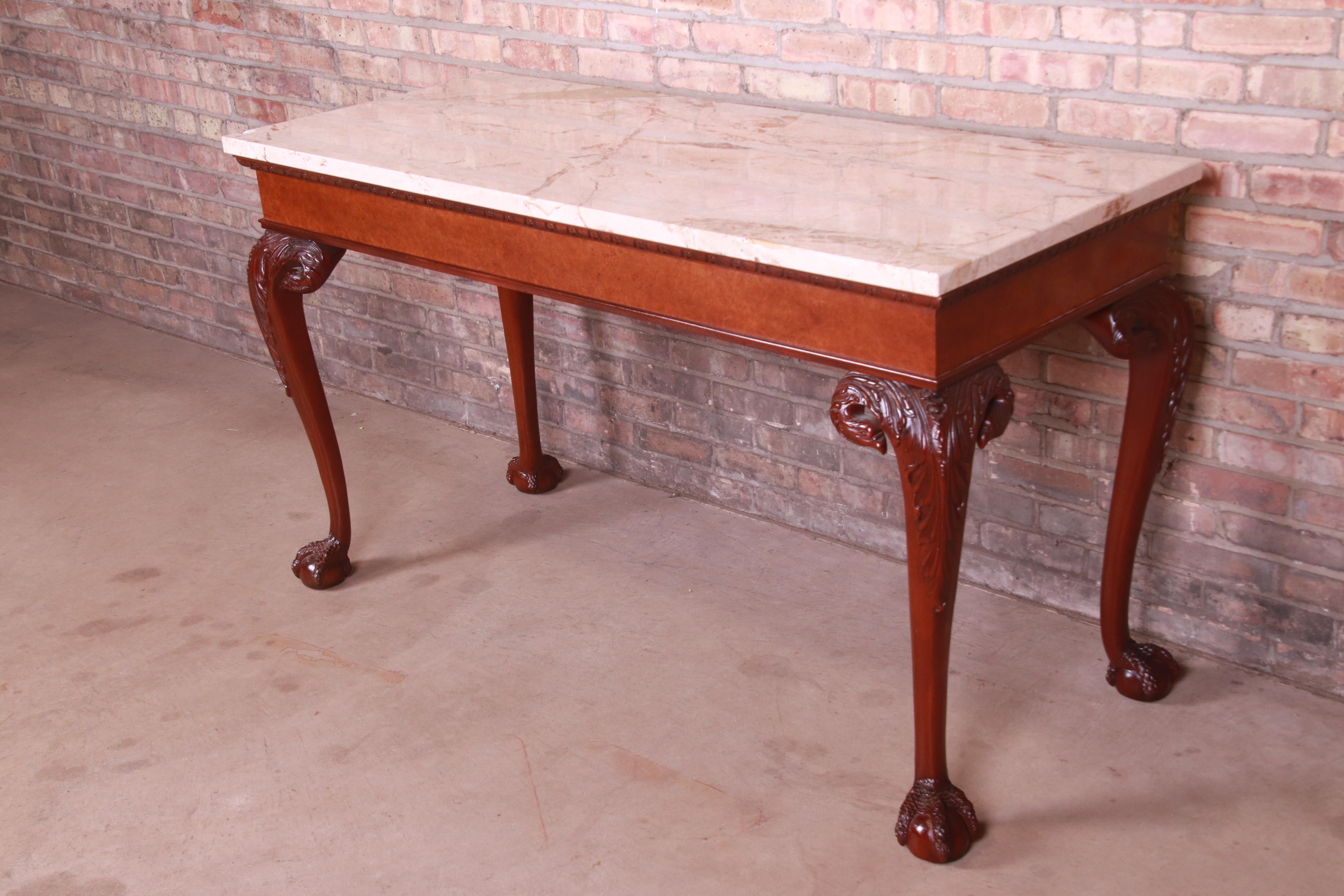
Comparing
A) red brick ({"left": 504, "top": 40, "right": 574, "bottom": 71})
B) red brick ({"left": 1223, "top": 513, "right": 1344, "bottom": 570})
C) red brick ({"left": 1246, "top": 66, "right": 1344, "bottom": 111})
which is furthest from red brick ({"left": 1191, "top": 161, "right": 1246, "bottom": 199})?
red brick ({"left": 504, "top": 40, "right": 574, "bottom": 71})

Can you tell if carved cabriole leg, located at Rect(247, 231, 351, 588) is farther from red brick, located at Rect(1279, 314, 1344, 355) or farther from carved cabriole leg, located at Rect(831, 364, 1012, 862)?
red brick, located at Rect(1279, 314, 1344, 355)

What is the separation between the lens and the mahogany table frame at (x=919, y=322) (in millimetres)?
1704

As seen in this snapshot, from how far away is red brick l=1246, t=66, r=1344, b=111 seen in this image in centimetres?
188

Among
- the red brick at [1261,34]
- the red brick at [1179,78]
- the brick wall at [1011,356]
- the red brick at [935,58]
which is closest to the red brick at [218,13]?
the brick wall at [1011,356]

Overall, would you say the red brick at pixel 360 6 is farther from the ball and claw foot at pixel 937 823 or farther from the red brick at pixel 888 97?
the ball and claw foot at pixel 937 823

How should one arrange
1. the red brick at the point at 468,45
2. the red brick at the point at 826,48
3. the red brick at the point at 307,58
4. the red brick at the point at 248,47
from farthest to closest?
the red brick at the point at 248,47 → the red brick at the point at 307,58 → the red brick at the point at 468,45 → the red brick at the point at 826,48

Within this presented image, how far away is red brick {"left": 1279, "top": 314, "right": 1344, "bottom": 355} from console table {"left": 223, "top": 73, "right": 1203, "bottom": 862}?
0.50ft

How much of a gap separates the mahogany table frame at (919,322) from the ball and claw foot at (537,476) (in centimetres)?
78

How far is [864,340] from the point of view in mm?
1709

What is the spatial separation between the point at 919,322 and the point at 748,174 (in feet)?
1.62

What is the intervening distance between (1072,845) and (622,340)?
A: 1508 mm

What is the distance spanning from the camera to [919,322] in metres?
1.64

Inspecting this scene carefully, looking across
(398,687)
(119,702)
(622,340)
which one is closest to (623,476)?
(622,340)

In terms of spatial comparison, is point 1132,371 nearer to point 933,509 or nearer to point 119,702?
point 933,509
